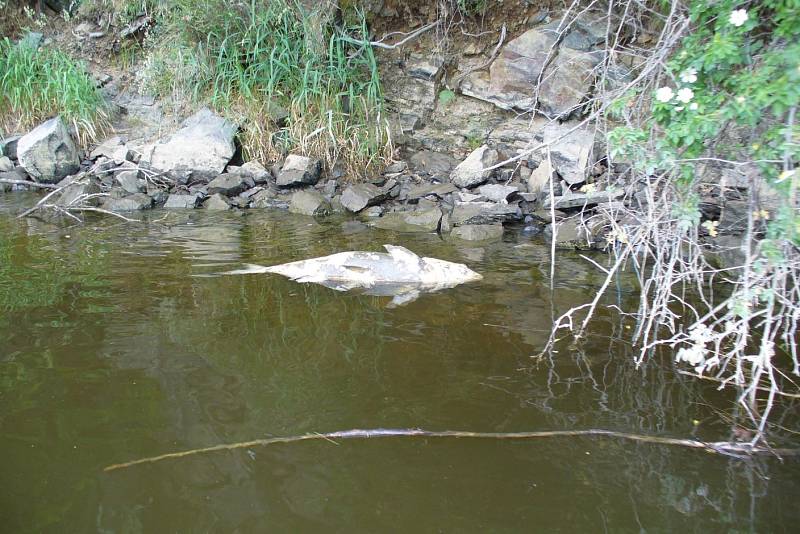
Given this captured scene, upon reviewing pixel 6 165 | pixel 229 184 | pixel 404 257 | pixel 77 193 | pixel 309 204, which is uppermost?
pixel 6 165

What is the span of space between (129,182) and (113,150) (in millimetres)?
1022

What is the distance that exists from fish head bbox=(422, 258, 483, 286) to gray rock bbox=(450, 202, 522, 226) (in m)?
1.84

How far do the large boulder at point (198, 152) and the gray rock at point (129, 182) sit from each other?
33 cm

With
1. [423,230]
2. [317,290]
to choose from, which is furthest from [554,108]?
[317,290]

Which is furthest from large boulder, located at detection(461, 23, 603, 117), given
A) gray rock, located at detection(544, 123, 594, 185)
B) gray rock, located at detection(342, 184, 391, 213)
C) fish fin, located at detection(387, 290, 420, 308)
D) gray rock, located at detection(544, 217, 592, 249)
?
fish fin, located at detection(387, 290, 420, 308)

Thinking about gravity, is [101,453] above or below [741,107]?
below

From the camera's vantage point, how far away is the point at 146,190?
8.29 m

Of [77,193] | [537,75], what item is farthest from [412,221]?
[77,193]

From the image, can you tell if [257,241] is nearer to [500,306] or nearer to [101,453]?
[500,306]

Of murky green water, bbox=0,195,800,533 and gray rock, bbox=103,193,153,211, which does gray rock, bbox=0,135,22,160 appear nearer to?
gray rock, bbox=103,193,153,211

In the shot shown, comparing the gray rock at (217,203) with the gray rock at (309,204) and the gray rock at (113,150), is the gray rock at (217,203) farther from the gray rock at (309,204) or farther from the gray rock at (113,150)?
the gray rock at (113,150)

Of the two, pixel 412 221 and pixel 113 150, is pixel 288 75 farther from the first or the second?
pixel 412 221

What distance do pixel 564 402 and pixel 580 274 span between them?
7.84 feet

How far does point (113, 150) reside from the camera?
9000 millimetres
